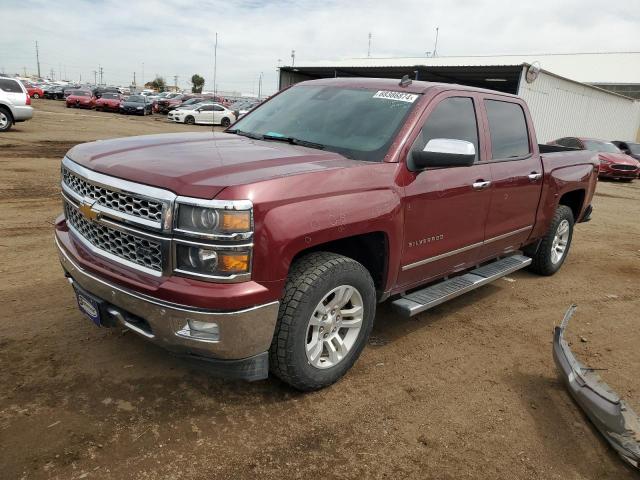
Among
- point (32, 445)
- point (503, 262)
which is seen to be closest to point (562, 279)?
point (503, 262)

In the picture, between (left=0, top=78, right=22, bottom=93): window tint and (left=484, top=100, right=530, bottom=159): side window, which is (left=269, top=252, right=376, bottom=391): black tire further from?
(left=0, top=78, right=22, bottom=93): window tint

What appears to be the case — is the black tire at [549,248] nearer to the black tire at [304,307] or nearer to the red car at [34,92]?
the black tire at [304,307]

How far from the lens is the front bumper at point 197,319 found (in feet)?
8.39

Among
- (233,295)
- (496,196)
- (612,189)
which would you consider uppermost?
(496,196)

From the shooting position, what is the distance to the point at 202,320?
8.33 ft

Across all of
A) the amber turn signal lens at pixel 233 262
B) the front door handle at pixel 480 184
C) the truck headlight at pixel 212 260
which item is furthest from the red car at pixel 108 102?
the amber turn signal lens at pixel 233 262

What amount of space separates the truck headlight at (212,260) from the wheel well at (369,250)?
2.59 ft

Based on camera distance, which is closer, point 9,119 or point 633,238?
point 633,238

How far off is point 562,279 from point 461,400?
337 cm

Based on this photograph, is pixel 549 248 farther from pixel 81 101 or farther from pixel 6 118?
pixel 81 101

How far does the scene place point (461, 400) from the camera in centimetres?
329

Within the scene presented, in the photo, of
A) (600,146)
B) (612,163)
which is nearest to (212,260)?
(612,163)

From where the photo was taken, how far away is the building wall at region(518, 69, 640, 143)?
22.1m

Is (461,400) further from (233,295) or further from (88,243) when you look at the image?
(88,243)
